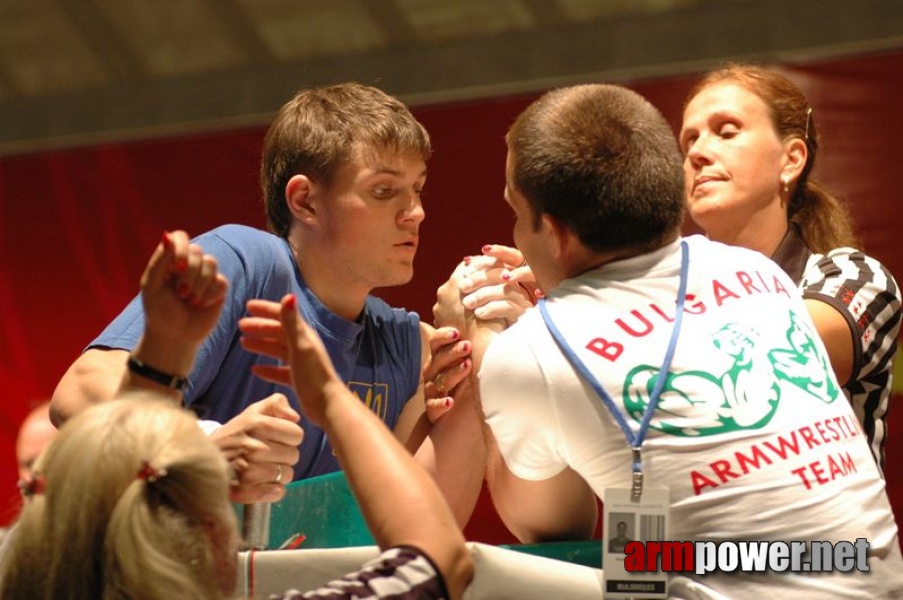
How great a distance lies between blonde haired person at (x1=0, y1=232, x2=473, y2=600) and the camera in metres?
1.10

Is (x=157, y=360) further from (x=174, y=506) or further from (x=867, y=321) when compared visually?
(x=867, y=321)

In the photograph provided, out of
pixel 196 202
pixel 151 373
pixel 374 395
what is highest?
pixel 196 202

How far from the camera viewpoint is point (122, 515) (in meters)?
1.09

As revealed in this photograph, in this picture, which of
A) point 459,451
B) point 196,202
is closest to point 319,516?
point 459,451

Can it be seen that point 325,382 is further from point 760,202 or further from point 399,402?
point 760,202

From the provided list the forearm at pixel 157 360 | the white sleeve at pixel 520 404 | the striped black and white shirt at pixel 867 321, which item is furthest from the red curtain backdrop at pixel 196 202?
the forearm at pixel 157 360

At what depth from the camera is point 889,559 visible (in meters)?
1.50

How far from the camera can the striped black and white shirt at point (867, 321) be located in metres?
1.94

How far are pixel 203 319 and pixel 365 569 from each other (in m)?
0.38

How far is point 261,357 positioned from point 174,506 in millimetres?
999

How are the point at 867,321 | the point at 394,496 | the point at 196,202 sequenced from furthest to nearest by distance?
the point at 196,202
the point at 867,321
the point at 394,496

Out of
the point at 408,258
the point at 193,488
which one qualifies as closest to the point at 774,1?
the point at 408,258

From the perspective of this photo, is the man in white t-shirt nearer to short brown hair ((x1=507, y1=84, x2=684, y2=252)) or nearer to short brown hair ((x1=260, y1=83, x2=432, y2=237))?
short brown hair ((x1=507, y1=84, x2=684, y2=252))
